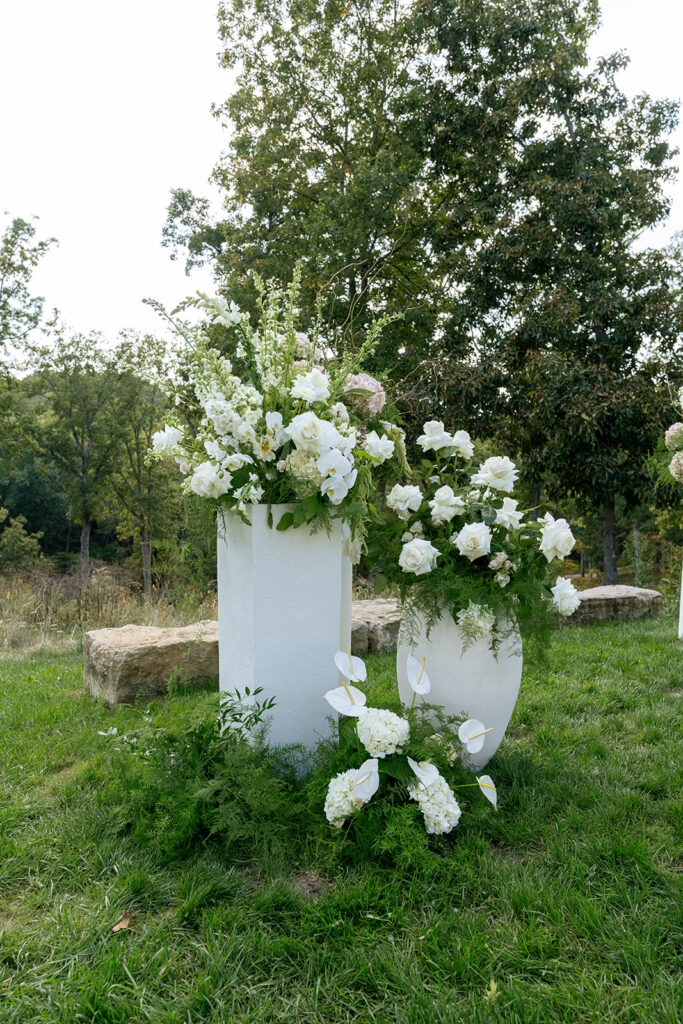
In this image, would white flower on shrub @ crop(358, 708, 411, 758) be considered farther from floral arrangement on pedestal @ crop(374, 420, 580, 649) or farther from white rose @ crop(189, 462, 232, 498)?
white rose @ crop(189, 462, 232, 498)

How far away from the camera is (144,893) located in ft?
6.22

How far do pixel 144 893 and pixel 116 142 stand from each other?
1223 cm

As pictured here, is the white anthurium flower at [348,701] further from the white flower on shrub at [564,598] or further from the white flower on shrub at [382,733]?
the white flower on shrub at [564,598]

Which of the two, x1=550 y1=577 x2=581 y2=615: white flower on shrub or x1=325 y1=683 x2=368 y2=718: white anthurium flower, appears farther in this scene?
x1=550 y1=577 x2=581 y2=615: white flower on shrub

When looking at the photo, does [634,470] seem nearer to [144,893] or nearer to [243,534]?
[243,534]

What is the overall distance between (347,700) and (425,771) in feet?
1.17

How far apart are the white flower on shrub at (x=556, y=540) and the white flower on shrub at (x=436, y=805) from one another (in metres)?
0.93

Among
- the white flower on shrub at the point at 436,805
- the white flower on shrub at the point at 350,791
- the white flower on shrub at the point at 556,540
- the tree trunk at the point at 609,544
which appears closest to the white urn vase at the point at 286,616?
the white flower on shrub at the point at 350,791

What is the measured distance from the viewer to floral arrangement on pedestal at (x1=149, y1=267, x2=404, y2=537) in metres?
2.31

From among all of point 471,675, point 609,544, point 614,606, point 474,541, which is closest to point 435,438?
point 474,541

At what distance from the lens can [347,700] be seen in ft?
7.37

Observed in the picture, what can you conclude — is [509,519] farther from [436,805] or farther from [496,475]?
[436,805]

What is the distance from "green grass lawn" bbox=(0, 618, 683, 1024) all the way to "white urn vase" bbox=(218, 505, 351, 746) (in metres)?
0.32

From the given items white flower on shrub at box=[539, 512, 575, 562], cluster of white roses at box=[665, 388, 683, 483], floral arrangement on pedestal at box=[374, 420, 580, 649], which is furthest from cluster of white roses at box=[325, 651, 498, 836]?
cluster of white roses at box=[665, 388, 683, 483]
